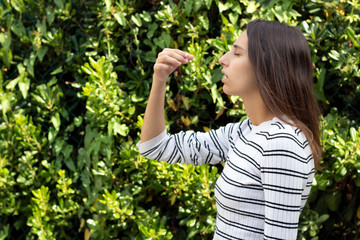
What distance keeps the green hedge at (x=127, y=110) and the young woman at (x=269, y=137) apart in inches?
28.7

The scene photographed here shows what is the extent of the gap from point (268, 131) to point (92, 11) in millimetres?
1516

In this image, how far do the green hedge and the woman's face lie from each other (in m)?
0.76

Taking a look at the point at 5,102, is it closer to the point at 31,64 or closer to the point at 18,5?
the point at 31,64

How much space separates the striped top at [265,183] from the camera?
1.10 m

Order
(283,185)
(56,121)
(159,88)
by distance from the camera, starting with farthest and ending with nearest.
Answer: (56,121)
(159,88)
(283,185)

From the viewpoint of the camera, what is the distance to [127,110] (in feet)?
7.32

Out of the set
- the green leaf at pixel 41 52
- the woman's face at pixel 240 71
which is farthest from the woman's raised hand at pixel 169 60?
the green leaf at pixel 41 52

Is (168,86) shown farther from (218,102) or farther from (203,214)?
(203,214)

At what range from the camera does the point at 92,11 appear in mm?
2408

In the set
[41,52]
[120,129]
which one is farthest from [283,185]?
[41,52]

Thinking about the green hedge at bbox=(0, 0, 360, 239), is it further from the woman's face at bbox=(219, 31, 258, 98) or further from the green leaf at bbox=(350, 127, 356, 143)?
the woman's face at bbox=(219, 31, 258, 98)

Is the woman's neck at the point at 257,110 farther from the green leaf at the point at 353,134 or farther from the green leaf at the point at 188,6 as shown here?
the green leaf at the point at 188,6

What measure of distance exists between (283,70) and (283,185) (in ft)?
0.97

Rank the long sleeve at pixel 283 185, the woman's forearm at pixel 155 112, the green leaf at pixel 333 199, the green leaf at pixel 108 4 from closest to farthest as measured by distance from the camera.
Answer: the long sleeve at pixel 283 185
the woman's forearm at pixel 155 112
the green leaf at pixel 333 199
the green leaf at pixel 108 4
